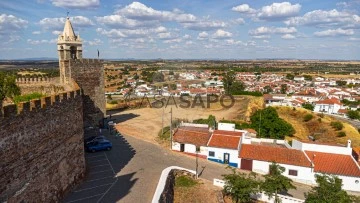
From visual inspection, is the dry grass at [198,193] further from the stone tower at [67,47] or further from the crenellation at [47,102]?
the stone tower at [67,47]

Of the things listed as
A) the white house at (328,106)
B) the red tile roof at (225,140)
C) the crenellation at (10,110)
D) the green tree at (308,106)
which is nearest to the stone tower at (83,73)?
the red tile roof at (225,140)

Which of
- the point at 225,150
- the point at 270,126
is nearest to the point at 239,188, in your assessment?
the point at 225,150

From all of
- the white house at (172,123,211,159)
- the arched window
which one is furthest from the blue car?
the arched window

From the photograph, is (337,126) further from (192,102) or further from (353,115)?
(192,102)

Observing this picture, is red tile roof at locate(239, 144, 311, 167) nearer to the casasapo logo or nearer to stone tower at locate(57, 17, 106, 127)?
stone tower at locate(57, 17, 106, 127)

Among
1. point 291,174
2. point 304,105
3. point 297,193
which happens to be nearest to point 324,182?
point 297,193
